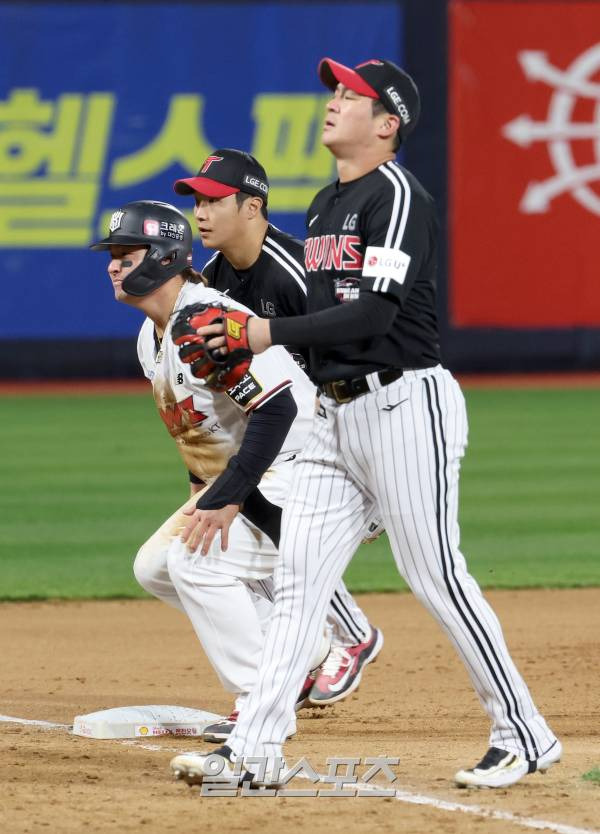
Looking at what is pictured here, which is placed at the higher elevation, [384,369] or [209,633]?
[384,369]

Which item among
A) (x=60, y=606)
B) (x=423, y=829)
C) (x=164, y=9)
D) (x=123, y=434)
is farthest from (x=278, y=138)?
(x=423, y=829)

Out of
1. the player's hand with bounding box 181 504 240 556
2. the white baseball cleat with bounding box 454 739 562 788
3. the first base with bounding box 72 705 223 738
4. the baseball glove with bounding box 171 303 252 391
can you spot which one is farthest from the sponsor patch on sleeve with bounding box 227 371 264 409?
the white baseball cleat with bounding box 454 739 562 788

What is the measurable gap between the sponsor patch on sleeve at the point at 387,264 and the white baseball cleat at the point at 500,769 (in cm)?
130

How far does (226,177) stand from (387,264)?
4.48ft

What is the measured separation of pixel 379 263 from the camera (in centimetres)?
398

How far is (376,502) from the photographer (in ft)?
13.8

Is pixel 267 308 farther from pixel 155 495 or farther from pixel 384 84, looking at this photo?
pixel 155 495

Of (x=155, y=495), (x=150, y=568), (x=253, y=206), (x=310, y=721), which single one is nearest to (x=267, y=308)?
(x=253, y=206)

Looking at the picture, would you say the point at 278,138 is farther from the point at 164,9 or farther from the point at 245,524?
the point at 245,524

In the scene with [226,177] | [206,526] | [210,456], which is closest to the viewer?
[206,526]

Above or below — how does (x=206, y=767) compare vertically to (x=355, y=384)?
below

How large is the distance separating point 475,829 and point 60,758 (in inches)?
56.9

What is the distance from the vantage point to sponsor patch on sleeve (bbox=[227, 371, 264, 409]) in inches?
182

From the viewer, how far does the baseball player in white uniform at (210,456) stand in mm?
4613
